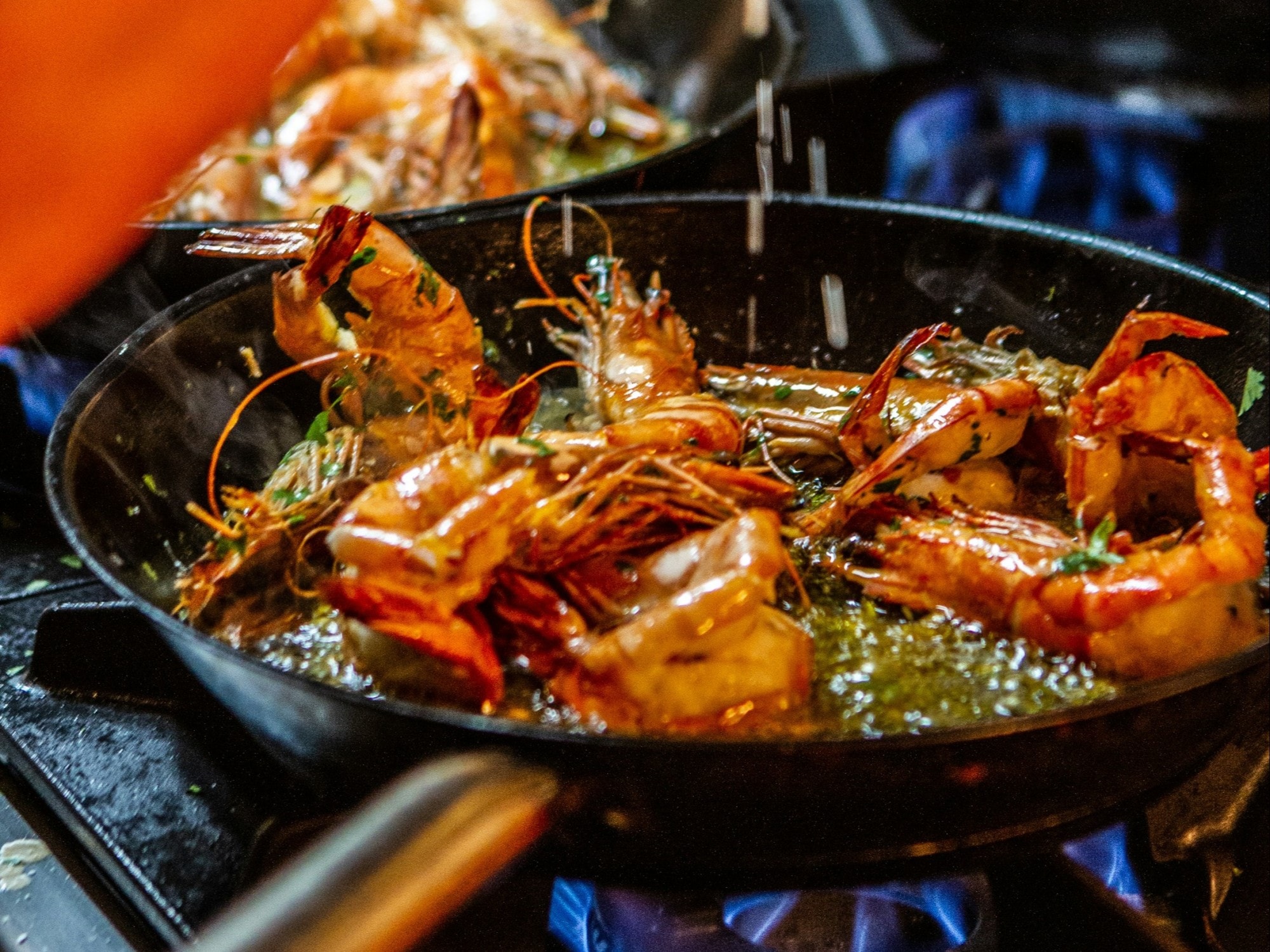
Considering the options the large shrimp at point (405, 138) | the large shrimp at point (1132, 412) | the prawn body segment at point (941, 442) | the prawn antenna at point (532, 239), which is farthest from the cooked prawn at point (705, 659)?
the large shrimp at point (405, 138)

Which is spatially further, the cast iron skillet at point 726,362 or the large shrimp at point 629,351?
the large shrimp at point 629,351

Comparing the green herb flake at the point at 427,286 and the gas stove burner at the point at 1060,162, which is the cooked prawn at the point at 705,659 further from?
the gas stove burner at the point at 1060,162

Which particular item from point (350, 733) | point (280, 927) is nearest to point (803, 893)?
point (350, 733)

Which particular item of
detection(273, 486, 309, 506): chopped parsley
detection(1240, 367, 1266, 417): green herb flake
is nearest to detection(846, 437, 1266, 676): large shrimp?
detection(1240, 367, 1266, 417): green herb flake

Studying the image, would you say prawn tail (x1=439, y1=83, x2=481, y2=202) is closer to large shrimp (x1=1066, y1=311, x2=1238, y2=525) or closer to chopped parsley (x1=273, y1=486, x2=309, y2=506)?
chopped parsley (x1=273, y1=486, x2=309, y2=506)

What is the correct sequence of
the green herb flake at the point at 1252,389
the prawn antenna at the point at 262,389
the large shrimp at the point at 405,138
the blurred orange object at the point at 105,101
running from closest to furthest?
the blurred orange object at the point at 105,101 → the prawn antenna at the point at 262,389 → the green herb flake at the point at 1252,389 → the large shrimp at the point at 405,138

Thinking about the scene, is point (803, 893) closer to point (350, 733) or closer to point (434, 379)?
point (350, 733)
